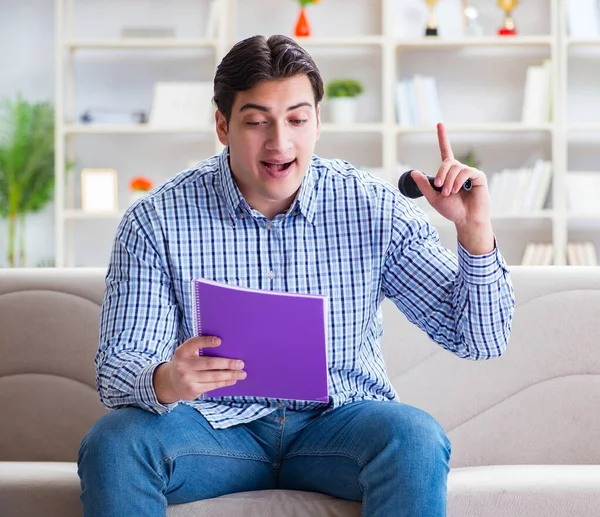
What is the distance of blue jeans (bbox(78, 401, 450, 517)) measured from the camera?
4.60 feet

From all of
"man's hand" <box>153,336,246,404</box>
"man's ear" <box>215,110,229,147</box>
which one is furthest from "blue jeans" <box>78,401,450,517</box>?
"man's ear" <box>215,110,229,147</box>

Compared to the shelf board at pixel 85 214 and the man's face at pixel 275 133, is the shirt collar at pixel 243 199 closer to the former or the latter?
the man's face at pixel 275 133

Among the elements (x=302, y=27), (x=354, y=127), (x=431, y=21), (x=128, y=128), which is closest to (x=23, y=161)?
(x=128, y=128)

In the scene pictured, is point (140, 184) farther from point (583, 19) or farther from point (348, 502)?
point (348, 502)

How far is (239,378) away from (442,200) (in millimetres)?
473

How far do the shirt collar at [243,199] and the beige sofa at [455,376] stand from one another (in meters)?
0.41

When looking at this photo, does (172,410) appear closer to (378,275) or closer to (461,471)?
(378,275)

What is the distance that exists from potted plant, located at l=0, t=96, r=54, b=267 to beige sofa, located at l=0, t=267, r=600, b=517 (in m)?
2.72

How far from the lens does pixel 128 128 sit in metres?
4.58

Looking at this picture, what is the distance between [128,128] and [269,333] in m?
3.39

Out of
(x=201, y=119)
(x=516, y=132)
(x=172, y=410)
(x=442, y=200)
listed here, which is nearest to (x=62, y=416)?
(x=172, y=410)

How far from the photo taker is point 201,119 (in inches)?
182

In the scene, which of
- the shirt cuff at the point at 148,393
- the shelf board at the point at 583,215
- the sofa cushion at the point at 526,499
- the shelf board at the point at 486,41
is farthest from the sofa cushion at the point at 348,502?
the shelf board at the point at 486,41

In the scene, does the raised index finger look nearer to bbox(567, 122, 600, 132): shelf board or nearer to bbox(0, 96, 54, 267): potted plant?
bbox(567, 122, 600, 132): shelf board
